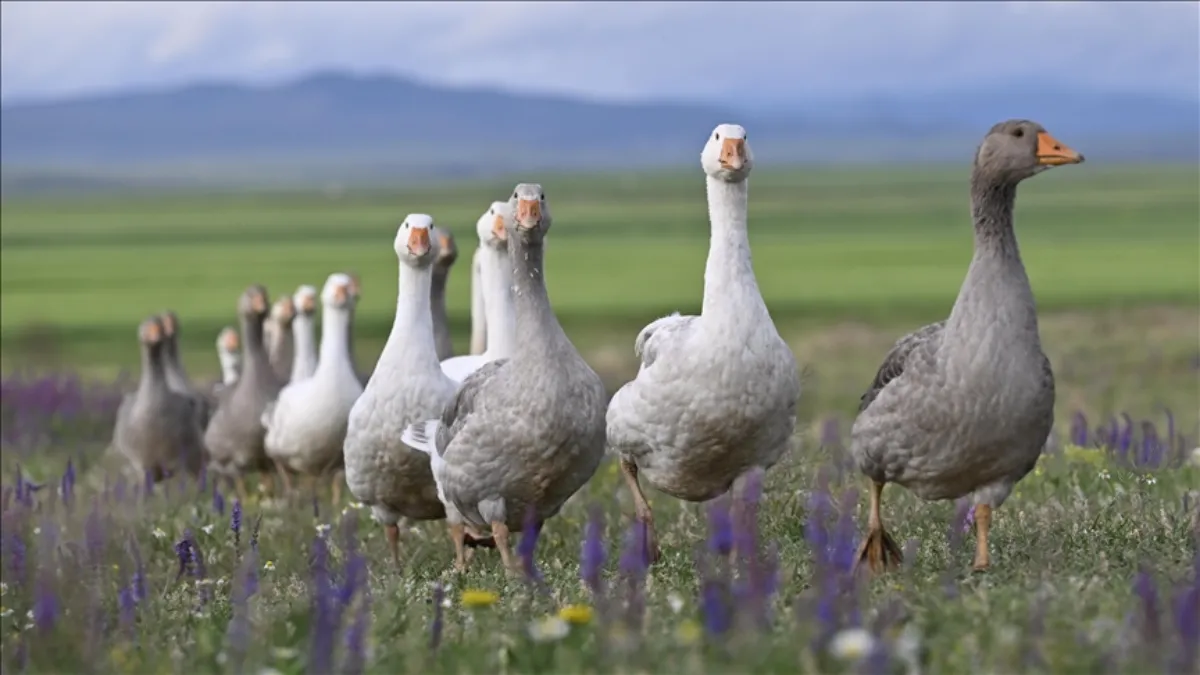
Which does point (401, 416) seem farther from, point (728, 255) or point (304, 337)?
point (304, 337)

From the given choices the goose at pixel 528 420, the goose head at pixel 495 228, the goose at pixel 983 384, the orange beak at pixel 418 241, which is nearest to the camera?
the goose at pixel 983 384

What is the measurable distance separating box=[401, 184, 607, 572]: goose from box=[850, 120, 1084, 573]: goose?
1.58 meters

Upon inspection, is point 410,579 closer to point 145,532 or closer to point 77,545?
point 77,545

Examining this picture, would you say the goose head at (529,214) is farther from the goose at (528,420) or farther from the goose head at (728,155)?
the goose head at (728,155)

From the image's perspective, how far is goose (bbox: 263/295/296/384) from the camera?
64.5 ft

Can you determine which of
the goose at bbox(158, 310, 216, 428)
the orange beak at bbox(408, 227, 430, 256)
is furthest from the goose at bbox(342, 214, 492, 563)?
the goose at bbox(158, 310, 216, 428)

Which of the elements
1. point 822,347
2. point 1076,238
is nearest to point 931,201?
point 1076,238

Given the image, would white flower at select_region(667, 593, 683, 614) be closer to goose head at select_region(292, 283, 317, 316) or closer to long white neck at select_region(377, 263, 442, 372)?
long white neck at select_region(377, 263, 442, 372)

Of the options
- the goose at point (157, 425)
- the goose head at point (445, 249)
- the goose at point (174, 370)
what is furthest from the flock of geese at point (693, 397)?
the goose at point (174, 370)

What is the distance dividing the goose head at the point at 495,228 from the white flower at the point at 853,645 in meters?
6.14

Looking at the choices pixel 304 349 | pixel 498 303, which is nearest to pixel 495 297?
pixel 498 303

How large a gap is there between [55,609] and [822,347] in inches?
958

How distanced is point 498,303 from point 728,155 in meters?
3.14

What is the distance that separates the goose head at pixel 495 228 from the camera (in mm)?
12109
